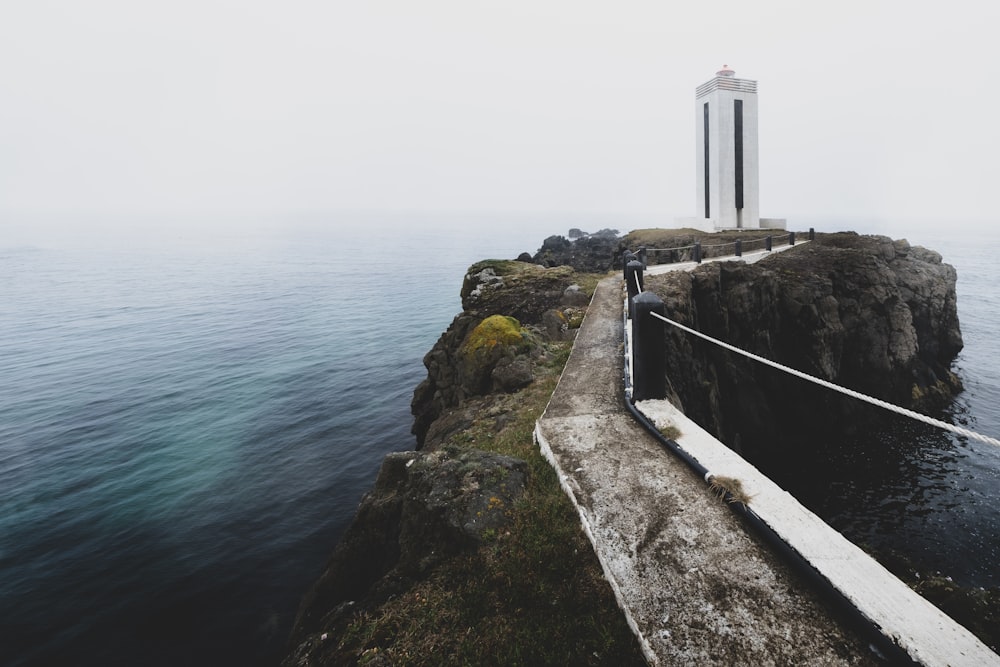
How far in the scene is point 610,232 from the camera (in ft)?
408

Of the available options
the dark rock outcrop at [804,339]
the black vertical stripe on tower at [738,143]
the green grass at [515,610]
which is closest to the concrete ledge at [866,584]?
the green grass at [515,610]

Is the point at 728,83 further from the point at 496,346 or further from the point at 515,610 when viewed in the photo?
the point at 515,610

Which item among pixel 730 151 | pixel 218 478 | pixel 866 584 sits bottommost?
pixel 218 478

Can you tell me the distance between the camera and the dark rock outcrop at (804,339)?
1775 cm

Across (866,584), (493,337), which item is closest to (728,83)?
(493,337)

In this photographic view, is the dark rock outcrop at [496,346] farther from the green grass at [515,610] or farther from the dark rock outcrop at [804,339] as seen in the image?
the green grass at [515,610]

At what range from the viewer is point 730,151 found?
37438 millimetres

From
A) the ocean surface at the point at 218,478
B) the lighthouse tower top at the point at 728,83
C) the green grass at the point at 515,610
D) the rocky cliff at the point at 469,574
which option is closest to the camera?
the green grass at the point at 515,610

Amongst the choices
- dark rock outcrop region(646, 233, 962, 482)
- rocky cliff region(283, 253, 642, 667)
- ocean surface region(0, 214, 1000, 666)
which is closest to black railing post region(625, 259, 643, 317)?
dark rock outcrop region(646, 233, 962, 482)

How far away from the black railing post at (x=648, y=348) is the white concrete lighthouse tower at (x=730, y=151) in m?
36.6

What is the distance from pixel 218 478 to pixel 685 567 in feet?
54.1

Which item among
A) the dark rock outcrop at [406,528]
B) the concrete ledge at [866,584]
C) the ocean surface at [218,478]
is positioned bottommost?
the ocean surface at [218,478]

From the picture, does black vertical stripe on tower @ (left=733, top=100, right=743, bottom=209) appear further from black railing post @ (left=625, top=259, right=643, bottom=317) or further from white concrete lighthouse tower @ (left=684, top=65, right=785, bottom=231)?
black railing post @ (left=625, top=259, right=643, bottom=317)

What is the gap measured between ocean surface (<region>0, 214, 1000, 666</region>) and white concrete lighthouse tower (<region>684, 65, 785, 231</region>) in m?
18.3
